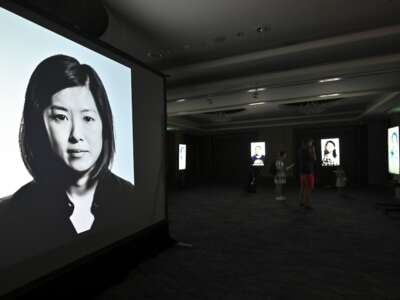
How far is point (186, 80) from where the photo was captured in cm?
548

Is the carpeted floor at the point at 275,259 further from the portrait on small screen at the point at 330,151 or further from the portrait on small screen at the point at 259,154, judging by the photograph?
the portrait on small screen at the point at 259,154

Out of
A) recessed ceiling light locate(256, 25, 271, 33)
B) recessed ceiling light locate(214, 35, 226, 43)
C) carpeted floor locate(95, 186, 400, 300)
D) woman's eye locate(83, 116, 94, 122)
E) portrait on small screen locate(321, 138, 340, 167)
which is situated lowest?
carpeted floor locate(95, 186, 400, 300)

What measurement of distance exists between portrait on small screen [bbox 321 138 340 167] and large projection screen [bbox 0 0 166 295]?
30.7ft

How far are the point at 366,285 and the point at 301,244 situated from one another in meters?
1.07

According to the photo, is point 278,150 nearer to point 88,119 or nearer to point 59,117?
point 88,119

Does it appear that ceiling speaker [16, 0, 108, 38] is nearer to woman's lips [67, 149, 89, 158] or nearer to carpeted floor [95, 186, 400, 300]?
woman's lips [67, 149, 89, 158]

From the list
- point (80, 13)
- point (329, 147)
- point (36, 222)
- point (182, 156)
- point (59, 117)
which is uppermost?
point (80, 13)

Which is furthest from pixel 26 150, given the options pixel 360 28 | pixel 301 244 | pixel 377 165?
pixel 377 165

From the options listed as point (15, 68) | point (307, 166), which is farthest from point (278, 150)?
point (15, 68)

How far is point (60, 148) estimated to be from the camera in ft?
6.30

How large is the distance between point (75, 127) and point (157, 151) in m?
1.37

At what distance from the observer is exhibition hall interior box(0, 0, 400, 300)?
1.73 meters

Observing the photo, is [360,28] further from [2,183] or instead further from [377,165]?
[377,165]

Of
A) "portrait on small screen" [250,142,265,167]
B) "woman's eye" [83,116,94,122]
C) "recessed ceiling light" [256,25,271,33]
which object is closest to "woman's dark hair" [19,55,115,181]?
"woman's eye" [83,116,94,122]
